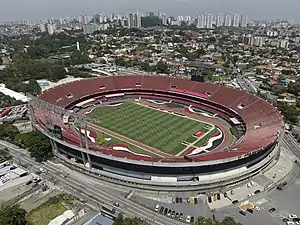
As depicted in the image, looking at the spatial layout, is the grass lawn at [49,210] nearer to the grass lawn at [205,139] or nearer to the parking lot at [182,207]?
the parking lot at [182,207]

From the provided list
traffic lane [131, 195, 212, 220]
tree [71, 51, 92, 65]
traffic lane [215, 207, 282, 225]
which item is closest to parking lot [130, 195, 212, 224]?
traffic lane [131, 195, 212, 220]

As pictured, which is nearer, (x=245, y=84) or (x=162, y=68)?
(x=245, y=84)

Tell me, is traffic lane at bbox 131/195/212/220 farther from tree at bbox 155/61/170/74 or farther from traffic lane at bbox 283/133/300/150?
tree at bbox 155/61/170/74

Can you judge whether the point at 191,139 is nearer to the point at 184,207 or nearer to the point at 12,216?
Answer: the point at 184,207

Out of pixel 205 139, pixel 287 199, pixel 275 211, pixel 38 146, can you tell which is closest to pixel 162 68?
pixel 205 139

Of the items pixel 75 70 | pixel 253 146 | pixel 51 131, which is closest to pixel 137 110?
pixel 51 131

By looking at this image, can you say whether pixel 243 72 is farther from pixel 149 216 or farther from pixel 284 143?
pixel 149 216
